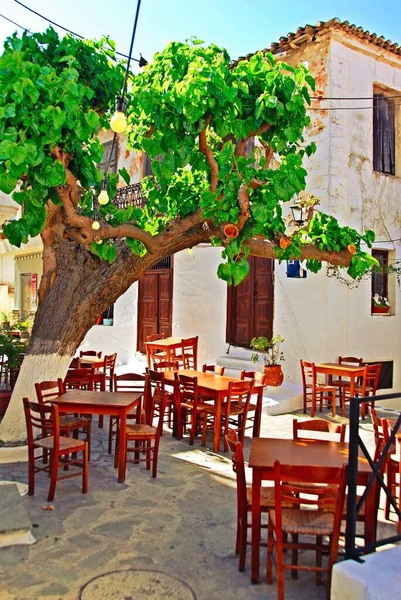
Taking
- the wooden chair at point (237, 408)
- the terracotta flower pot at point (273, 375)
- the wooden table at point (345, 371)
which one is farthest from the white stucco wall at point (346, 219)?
the wooden chair at point (237, 408)

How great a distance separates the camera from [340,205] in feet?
35.3

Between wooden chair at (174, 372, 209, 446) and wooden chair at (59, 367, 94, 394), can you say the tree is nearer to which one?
wooden chair at (59, 367, 94, 394)

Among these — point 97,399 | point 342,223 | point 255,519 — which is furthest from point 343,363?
point 255,519

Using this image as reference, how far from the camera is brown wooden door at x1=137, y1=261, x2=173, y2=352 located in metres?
14.2

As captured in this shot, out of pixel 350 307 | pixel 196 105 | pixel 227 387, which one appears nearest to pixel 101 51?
pixel 196 105

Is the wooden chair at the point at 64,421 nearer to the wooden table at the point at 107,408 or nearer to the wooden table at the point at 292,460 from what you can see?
the wooden table at the point at 107,408

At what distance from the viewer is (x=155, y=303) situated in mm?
14539

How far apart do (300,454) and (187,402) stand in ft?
12.1

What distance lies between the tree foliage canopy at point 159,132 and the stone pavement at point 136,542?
7.64ft

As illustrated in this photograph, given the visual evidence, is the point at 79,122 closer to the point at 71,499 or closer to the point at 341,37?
the point at 71,499

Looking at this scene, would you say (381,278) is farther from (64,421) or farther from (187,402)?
(64,421)

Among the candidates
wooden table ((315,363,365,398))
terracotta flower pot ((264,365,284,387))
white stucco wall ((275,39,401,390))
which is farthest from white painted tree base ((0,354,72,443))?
white stucco wall ((275,39,401,390))

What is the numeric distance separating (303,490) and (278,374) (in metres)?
6.88

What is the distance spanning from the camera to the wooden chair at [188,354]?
39.5 feet
